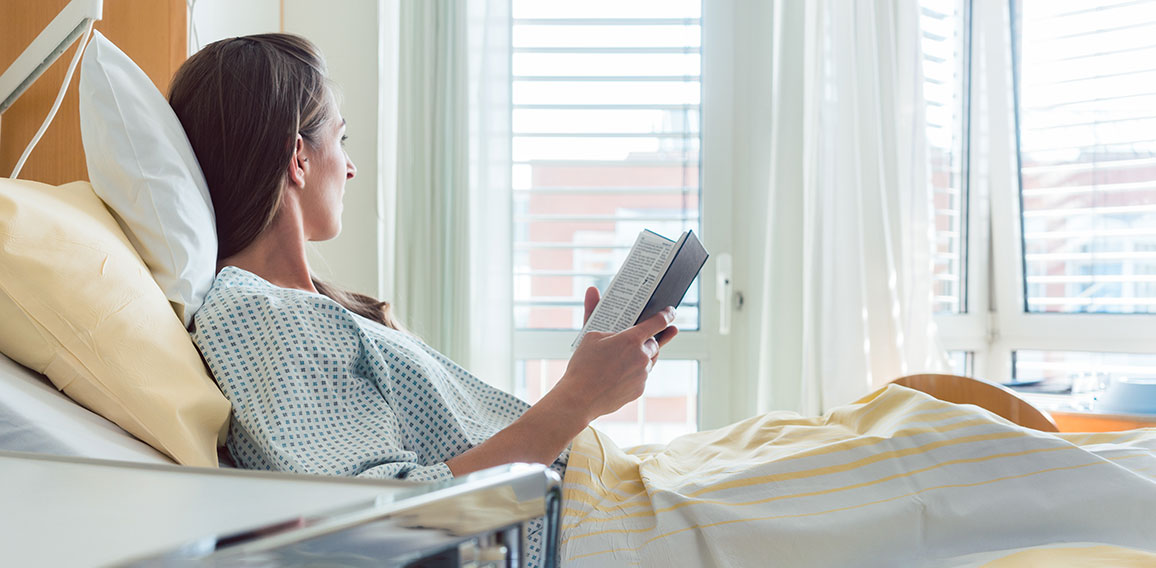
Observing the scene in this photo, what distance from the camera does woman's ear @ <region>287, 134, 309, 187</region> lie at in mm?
1168

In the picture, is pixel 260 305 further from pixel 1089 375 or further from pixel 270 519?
pixel 1089 375

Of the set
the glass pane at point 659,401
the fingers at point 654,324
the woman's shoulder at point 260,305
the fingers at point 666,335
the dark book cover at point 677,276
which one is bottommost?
the glass pane at point 659,401

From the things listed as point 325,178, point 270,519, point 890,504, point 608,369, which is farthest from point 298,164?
point 270,519

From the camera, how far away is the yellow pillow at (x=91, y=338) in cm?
75

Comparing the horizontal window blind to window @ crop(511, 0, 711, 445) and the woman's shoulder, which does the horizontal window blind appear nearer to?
window @ crop(511, 0, 711, 445)

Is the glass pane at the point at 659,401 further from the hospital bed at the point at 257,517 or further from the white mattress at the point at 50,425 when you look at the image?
the hospital bed at the point at 257,517

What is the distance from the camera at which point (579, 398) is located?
940 mm

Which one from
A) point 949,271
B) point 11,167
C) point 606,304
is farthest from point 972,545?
point 949,271

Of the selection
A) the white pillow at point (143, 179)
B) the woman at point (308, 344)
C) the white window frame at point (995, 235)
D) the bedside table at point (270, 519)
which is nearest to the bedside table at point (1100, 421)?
the white window frame at point (995, 235)

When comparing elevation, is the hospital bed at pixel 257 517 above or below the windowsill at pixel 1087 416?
above

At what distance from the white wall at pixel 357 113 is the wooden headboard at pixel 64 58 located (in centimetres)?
79

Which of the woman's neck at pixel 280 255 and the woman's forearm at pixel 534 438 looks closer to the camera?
the woman's forearm at pixel 534 438

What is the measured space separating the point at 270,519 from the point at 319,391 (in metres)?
0.57

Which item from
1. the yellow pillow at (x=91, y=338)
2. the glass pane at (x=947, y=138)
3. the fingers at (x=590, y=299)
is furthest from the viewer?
the glass pane at (x=947, y=138)
